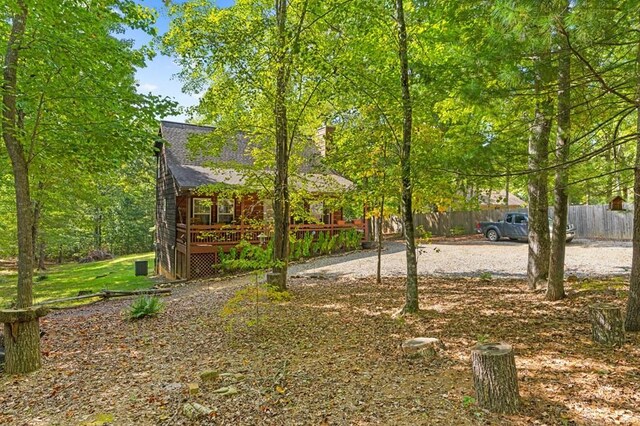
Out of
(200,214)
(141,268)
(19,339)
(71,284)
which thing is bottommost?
(71,284)

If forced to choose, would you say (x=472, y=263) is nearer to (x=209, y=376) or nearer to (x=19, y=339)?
(x=209, y=376)

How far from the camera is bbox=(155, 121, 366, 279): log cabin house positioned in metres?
13.6

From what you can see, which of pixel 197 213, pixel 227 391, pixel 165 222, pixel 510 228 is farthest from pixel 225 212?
pixel 510 228

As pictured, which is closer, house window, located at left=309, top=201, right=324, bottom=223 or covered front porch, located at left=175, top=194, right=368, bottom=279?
house window, located at left=309, top=201, right=324, bottom=223

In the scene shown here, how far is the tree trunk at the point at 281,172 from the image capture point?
8.60 meters

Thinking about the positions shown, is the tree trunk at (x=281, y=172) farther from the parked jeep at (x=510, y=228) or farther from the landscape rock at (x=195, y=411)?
the parked jeep at (x=510, y=228)

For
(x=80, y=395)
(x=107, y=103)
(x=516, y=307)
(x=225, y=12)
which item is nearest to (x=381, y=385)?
(x=80, y=395)

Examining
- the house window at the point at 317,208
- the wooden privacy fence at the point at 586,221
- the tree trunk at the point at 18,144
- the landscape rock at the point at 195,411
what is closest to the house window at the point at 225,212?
the house window at the point at 317,208

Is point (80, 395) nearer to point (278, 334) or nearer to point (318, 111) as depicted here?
point (278, 334)

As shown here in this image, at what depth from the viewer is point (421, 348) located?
4.73 m

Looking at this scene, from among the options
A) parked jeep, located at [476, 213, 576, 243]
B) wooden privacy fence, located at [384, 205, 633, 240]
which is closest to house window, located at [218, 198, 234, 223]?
wooden privacy fence, located at [384, 205, 633, 240]

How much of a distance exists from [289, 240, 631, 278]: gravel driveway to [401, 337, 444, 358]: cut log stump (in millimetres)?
6198

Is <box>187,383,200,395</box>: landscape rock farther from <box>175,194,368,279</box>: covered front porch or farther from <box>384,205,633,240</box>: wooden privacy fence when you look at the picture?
<box>384,205,633,240</box>: wooden privacy fence

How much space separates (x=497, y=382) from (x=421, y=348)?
53.3 inches
